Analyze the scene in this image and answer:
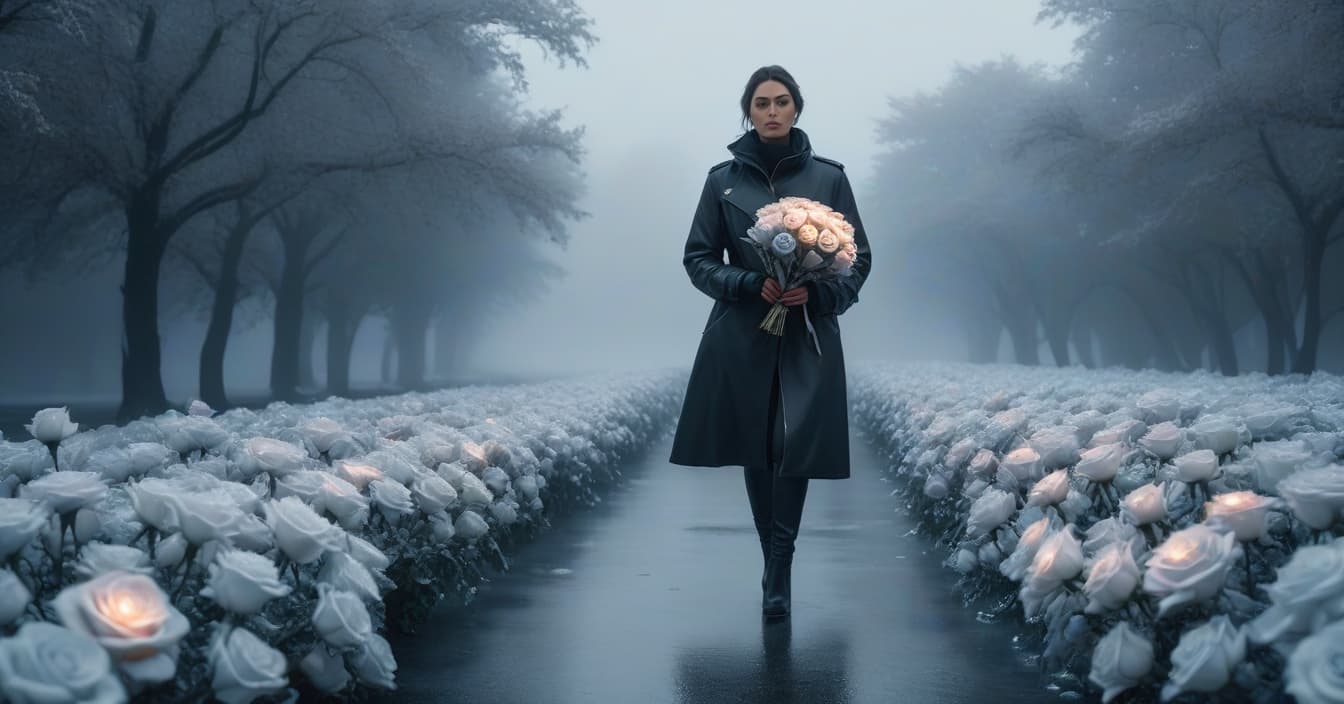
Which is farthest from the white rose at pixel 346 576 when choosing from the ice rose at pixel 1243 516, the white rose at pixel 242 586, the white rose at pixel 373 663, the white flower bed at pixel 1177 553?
the ice rose at pixel 1243 516

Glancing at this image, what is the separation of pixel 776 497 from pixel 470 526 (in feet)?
4.61

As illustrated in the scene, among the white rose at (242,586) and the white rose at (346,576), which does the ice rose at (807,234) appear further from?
the white rose at (242,586)

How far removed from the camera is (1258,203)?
81.5 ft

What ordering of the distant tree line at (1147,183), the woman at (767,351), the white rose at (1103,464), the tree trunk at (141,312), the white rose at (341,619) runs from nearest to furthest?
the white rose at (341,619) < the white rose at (1103,464) < the woman at (767,351) < the tree trunk at (141,312) < the distant tree line at (1147,183)

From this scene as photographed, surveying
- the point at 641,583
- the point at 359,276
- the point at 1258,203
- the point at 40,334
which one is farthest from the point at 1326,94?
the point at 40,334

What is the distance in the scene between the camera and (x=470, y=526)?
6168 millimetres

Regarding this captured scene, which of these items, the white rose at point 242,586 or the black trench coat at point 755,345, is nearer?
the white rose at point 242,586

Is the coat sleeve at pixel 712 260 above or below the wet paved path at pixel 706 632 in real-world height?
above

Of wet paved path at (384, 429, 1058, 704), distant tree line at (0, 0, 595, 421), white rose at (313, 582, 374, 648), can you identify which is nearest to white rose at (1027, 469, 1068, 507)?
wet paved path at (384, 429, 1058, 704)

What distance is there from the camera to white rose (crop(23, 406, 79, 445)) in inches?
199

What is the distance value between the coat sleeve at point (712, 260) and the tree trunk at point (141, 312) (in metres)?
15.0

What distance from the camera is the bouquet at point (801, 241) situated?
5.52m

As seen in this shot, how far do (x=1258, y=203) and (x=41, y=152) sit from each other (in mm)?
20370

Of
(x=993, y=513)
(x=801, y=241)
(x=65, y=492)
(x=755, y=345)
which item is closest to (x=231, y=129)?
(x=755, y=345)
